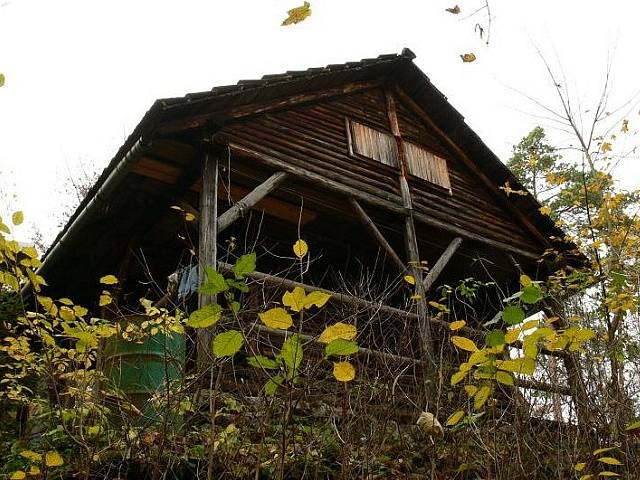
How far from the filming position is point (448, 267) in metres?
10.8

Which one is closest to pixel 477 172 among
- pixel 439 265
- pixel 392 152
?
pixel 392 152

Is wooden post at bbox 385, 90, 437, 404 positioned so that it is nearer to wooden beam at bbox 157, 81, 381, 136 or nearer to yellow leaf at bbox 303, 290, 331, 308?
wooden beam at bbox 157, 81, 381, 136

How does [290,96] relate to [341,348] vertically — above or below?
above

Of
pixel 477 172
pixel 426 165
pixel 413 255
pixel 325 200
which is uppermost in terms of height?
pixel 477 172

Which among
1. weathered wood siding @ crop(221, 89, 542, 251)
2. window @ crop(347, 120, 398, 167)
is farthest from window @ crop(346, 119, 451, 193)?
weathered wood siding @ crop(221, 89, 542, 251)

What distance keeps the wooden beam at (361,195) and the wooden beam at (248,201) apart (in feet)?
0.70

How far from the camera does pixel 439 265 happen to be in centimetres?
865

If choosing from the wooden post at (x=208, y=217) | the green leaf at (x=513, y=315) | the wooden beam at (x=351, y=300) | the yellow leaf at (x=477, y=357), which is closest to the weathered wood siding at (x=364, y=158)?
the wooden post at (x=208, y=217)

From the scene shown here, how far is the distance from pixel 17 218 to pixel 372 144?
724 cm

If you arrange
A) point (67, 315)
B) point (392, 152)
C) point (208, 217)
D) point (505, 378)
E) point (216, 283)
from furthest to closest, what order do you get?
point (392, 152) < point (208, 217) < point (67, 315) < point (505, 378) < point (216, 283)

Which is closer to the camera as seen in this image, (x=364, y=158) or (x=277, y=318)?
(x=277, y=318)

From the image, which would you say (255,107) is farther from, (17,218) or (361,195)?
(17,218)

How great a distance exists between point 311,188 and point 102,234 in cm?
286

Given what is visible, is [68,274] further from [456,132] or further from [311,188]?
[456,132]
